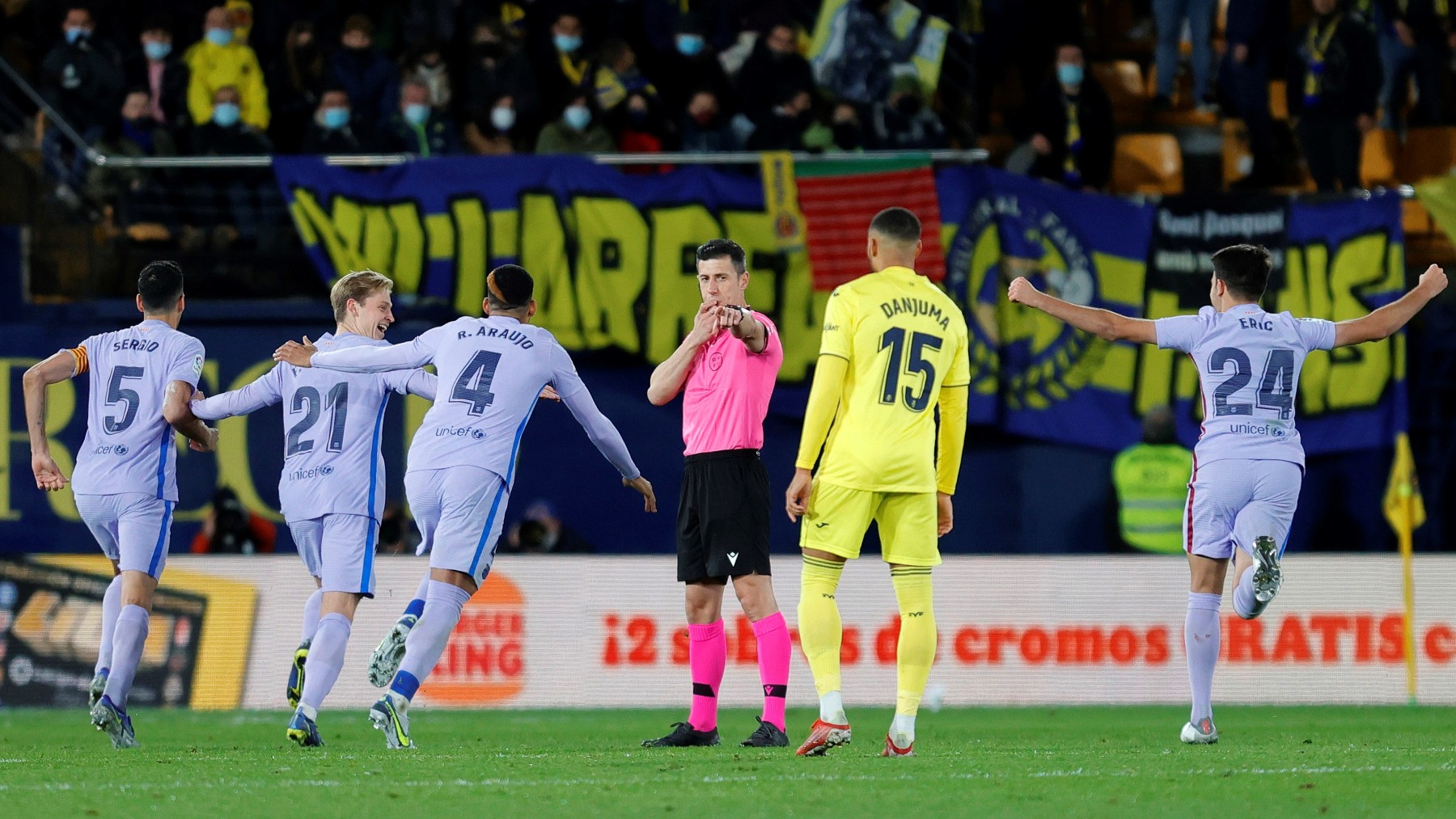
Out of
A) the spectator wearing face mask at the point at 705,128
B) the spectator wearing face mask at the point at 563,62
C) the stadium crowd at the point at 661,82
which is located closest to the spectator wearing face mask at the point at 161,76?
the stadium crowd at the point at 661,82

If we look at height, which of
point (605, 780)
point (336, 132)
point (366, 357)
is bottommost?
point (605, 780)

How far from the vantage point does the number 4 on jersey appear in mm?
8211

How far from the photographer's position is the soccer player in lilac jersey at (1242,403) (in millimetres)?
8312

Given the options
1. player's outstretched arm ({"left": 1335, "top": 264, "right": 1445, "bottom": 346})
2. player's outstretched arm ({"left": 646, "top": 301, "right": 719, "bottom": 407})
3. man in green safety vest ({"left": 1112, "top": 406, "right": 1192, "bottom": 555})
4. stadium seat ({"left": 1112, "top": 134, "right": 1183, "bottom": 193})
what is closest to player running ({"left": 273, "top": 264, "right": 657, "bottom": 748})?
player's outstretched arm ({"left": 646, "top": 301, "right": 719, "bottom": 407})

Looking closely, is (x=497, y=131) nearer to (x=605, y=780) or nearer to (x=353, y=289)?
(x=353, y=289)

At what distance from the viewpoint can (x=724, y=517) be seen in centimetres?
822

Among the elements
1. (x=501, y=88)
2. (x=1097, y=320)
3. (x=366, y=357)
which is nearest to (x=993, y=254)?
(x=501, y=88)

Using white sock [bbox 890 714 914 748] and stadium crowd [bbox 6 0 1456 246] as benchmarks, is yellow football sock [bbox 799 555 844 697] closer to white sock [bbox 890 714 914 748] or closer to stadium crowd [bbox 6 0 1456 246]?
white sock [bbox 890 714 914 748]

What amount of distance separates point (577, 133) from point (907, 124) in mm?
2847

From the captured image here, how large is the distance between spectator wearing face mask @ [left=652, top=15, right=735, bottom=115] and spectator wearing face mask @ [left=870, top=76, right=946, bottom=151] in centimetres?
158

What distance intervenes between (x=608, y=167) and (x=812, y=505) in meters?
8.25

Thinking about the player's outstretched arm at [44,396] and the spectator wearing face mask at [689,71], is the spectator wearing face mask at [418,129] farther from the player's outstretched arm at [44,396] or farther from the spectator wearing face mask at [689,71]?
the player's outstretched arm at [44,396]

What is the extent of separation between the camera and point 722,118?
54.9 ft

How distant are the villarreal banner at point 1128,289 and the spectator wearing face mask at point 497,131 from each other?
3.97m
